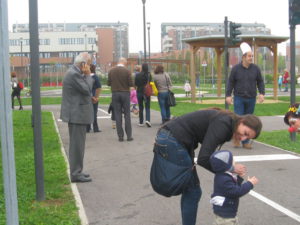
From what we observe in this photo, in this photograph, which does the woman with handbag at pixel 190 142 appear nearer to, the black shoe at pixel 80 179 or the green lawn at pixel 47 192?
the green lawn at pixel 47 192

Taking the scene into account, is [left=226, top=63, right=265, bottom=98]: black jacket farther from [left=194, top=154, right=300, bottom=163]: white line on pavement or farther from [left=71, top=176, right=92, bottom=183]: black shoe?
[left=71, top=176, right=92, bottom=183]: black shoe

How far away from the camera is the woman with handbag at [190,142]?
12.3 feet

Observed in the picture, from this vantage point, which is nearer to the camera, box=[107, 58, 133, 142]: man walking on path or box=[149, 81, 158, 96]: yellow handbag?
box=[107, 58, 133, 142]: man walking on path

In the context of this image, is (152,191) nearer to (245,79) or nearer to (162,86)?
(245,79)

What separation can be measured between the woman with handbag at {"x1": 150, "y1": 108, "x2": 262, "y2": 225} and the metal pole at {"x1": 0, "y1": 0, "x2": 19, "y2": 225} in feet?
4.68

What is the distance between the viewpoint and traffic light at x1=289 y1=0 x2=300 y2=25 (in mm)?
10073

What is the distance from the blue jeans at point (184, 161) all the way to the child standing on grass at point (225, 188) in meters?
0.30

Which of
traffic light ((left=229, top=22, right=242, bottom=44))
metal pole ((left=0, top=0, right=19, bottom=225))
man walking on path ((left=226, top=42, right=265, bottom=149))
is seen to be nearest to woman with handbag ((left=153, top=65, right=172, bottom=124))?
traffic light ((left=229, top=22, right=242, bottom=44))

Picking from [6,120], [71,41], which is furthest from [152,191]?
[71,41]

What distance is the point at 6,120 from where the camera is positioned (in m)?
2.80

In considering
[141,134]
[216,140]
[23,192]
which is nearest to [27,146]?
[141,134]

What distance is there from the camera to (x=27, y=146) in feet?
33.4

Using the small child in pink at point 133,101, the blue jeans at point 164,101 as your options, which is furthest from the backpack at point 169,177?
the small child in pink at point 133,101

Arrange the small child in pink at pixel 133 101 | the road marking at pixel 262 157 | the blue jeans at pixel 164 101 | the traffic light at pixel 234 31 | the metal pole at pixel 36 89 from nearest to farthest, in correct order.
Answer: the metal pole at pixel 36 89, the road marking at pixel 262 157, the blue jeans at pixel 164 101, the traffic light at pixel 234 31, the small child in pink at pixel 133 101
